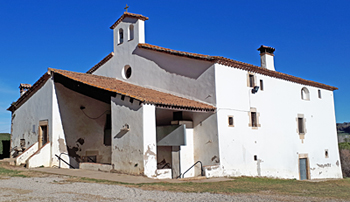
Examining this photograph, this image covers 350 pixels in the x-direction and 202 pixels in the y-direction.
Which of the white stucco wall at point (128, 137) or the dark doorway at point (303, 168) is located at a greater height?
the white stucco wall at point (128, 137)

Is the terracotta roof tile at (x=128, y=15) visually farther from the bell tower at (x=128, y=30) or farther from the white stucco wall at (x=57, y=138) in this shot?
the white stucco wall at (x=57, y=138)

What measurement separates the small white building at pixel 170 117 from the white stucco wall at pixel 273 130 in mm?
51

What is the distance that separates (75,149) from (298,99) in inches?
507

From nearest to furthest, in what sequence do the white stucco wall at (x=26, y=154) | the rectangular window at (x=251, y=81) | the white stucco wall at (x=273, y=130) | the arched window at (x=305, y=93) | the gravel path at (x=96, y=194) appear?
the gravel path at (x=96, y=194) → the white stucco wall at (x=273, y=130) → the white stucco wall at (x=26, y=154) → the rectangular window at (x=251, y=81) → the arched window at (x=305, y=93)

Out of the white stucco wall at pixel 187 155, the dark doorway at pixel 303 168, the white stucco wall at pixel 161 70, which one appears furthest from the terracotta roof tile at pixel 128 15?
the dark doorway at pixel 303 168

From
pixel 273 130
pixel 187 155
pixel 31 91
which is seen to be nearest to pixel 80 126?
pixel 31 91

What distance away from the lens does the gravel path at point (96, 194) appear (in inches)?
302

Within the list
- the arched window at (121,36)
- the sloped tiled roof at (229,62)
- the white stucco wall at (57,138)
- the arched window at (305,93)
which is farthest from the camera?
the arched window at (305,93)

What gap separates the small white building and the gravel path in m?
3.25

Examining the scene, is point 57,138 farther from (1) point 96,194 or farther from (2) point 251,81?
(2) point 251,81

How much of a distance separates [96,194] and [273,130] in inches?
459

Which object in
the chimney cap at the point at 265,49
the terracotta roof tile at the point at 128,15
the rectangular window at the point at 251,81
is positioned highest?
the terracotta roof tile at the point at 128,15

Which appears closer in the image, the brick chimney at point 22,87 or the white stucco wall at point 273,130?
the white stucco wall at point 273,130

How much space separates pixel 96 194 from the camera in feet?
27.1
